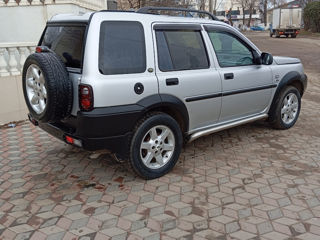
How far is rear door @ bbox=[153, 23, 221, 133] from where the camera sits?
3.74 metres

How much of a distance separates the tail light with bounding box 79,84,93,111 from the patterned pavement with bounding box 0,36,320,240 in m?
0.99

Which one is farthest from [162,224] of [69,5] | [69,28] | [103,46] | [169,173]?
→ [69,5]

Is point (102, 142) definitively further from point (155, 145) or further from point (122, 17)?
point (122, 17)

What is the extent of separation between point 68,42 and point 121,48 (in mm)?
643

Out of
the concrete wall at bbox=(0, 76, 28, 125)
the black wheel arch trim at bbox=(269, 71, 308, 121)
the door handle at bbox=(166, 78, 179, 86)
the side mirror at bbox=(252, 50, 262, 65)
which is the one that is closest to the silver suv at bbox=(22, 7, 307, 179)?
the door handle at bbox=(166, 78, 179, 86)

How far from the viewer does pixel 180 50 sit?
394 centimetres

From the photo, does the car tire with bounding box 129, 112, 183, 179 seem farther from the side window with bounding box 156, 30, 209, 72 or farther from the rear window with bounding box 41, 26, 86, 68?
the rear window with bounding box 41, 26, 86, 68

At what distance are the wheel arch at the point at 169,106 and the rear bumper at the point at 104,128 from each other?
0.13m

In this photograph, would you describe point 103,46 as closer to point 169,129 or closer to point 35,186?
point 169,129

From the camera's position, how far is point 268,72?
4.94 m

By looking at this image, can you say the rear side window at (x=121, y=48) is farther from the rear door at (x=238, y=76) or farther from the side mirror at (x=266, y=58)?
the side mirror at (x=266, y=58)

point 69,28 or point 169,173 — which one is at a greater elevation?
point 69,28

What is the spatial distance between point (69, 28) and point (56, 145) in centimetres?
205

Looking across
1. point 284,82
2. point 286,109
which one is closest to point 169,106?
point 284,82
